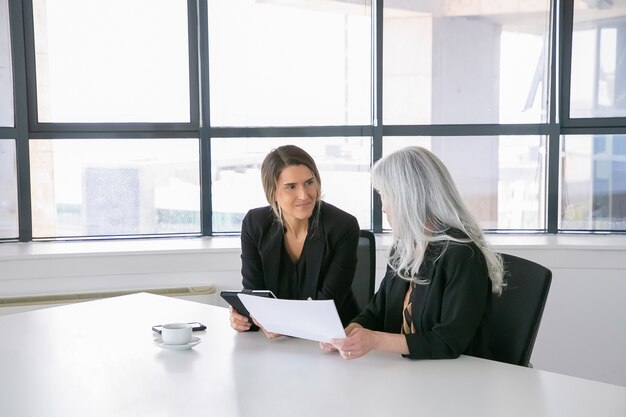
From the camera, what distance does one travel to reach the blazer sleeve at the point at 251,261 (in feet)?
9.18

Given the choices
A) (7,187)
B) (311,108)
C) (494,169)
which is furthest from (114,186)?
(494,169)

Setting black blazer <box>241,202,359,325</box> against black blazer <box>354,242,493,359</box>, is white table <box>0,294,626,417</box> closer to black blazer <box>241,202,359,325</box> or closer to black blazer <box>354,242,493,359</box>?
black blazer <box>354,242,493,359</box>

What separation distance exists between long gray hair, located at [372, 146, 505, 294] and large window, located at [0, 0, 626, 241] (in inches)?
91.2

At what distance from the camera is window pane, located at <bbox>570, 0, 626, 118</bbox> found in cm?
427

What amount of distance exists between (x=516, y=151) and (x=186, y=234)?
2003 millimetres

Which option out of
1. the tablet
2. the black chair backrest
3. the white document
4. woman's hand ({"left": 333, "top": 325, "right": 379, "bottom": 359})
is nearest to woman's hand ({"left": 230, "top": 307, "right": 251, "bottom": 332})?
the tablet

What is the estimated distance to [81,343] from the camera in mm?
2277

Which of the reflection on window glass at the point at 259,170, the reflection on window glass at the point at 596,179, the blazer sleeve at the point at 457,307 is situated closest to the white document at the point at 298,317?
the blazer sleeve at the point at 457,307

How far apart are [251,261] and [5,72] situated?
2.21 m

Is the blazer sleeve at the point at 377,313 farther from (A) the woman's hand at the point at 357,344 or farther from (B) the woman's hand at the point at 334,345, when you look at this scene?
(A) the woman's hand at the point at 357,344

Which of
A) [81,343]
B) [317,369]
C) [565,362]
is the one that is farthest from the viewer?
[565,362]

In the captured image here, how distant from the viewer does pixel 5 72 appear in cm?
416

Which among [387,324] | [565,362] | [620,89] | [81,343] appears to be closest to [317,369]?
[387,324]

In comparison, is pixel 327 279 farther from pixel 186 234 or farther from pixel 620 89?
pixel 620 89
